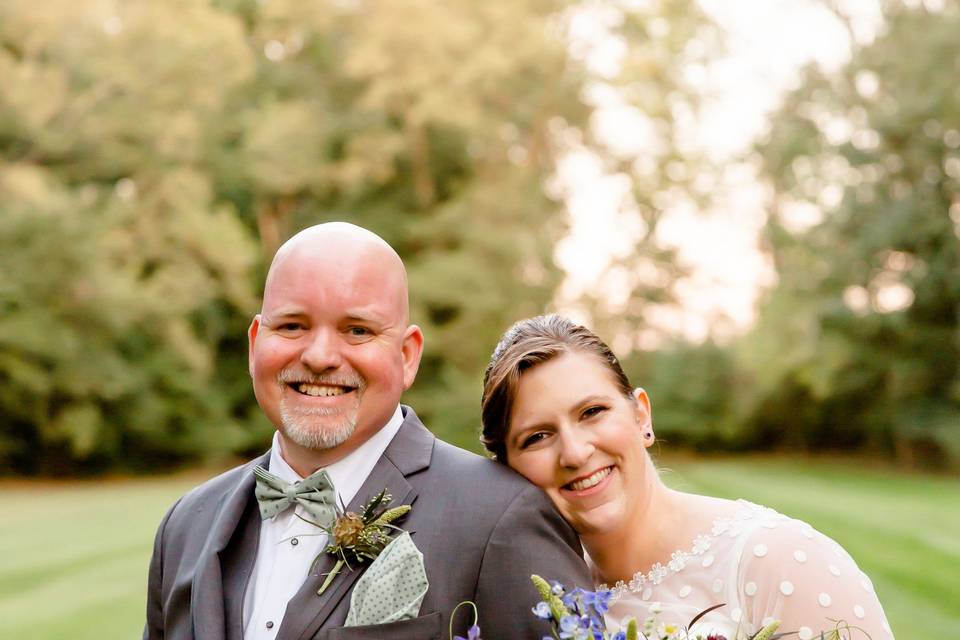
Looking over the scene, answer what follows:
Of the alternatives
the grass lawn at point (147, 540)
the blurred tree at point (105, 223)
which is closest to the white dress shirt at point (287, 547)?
the grass lawn at point (147, 540)

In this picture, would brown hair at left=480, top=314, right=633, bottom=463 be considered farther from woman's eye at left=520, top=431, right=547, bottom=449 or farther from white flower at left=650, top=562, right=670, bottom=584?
white flower at left=650, top=562, right=670, bottom=584

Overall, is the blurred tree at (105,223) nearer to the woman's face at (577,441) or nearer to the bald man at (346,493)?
the bald man at (346,493)

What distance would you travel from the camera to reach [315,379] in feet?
10.2

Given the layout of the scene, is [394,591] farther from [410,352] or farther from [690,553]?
[690,553]

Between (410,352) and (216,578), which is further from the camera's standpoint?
(410,352)

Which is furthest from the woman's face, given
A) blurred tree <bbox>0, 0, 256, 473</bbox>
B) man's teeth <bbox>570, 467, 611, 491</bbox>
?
blurred tree <bbox>0, 0, 256, 473</bbox>

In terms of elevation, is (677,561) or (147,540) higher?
(677,561)

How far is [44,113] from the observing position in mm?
28844

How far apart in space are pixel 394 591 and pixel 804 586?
4.04ft

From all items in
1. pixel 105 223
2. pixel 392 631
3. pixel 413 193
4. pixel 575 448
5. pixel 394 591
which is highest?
pixel 413 193

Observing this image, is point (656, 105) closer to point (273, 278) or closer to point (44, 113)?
point (44, 113)

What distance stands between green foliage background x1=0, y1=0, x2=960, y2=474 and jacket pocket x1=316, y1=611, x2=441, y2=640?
26.7m

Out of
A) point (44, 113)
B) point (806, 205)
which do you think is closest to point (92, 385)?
point (44, 113)

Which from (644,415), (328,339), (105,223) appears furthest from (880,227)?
(328,339)
